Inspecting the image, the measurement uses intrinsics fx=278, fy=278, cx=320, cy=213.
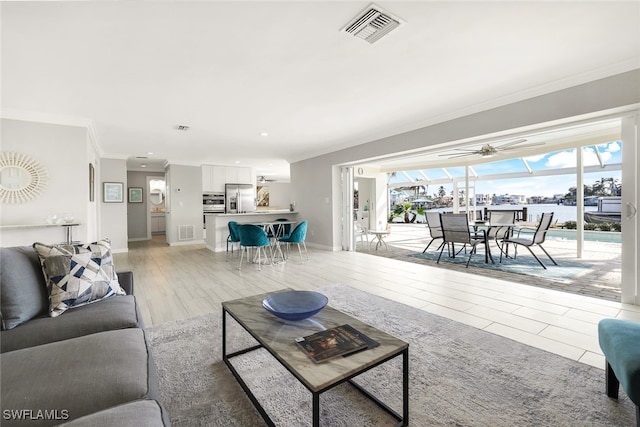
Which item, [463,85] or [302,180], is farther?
[302,180]

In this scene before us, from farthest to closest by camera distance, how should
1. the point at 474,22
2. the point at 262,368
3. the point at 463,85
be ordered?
the point at 463,85 → the point at 474,22 → the point at 262,368

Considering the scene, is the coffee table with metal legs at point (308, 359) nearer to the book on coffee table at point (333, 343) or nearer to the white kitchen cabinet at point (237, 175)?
the book on coffee table at point (333, 343)

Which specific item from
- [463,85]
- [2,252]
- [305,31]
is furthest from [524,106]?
[2,252]

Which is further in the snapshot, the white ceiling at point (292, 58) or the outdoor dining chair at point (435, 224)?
the outdoor dining chair at point (435, 224)

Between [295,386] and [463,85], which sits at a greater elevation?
[463,85]

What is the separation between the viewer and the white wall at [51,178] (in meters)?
3.76

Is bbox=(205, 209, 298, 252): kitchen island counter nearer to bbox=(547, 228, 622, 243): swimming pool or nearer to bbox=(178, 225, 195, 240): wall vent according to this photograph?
bbox=(178, 225, 195, 240): wall vent

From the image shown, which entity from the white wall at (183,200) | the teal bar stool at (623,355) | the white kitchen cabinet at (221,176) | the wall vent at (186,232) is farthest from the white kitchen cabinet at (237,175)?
the teal bar stool at (623,355)

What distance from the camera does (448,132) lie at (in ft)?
13.6

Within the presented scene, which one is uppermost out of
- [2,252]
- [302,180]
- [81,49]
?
[81,49]

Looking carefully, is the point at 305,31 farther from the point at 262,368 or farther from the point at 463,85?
the point at 262,368

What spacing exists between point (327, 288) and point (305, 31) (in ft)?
9.39

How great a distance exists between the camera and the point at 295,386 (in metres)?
1.71

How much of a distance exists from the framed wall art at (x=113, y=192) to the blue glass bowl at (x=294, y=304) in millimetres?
7081
